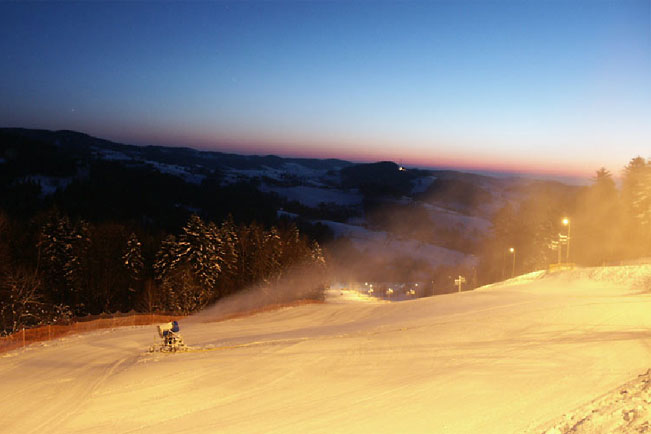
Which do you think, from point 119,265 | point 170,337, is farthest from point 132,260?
point 170,337

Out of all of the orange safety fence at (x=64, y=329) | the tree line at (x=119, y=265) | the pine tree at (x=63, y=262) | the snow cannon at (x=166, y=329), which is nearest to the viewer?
the snow cannon at (x=166, y=329)

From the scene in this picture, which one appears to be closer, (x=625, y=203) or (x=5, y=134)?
(x=625, y=203)

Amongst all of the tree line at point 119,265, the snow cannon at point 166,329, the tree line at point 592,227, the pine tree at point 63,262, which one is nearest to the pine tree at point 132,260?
the tree line at point 119,265

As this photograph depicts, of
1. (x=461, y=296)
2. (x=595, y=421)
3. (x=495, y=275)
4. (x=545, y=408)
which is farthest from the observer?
(x=495, y=275)

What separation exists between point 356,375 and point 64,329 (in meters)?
16.6

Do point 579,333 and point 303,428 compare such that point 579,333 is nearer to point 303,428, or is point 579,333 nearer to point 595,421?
point 595,421

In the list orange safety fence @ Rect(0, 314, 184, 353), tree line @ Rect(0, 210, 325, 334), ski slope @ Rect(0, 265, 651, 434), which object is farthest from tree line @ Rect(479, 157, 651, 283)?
orange safety fence @ Rect(0, 314, 184, 353)

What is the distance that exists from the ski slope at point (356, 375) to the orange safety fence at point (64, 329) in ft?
2.94

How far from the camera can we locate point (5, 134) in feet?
584

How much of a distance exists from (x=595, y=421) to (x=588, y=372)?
3.69m

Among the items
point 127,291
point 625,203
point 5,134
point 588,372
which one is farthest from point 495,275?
point 5,134

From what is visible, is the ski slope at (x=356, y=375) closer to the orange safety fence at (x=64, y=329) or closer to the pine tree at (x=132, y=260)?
the orange safety fence at (x=64, y=329)

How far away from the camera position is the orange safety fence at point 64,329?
63.2 ft

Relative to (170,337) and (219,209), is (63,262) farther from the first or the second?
(219,209)
